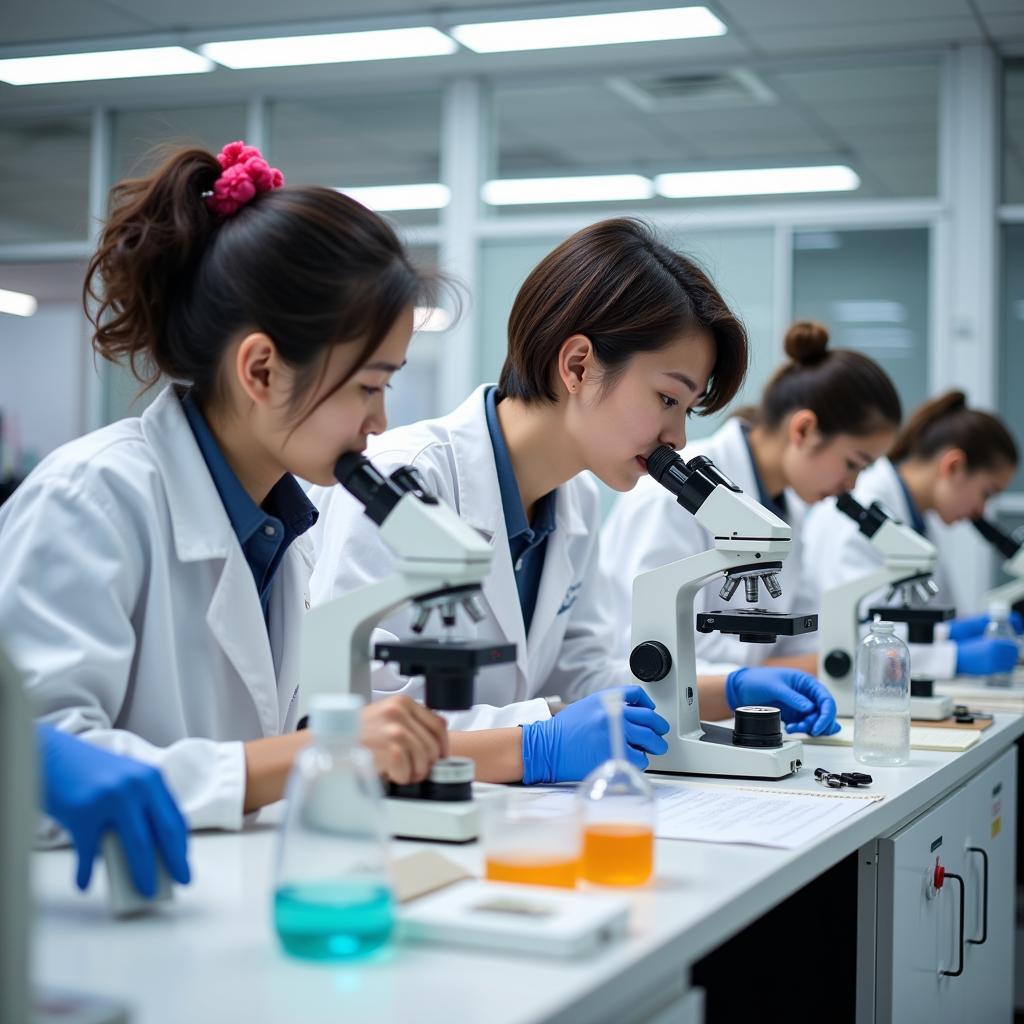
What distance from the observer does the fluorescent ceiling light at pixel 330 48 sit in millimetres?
5375

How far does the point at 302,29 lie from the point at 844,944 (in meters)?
4.65

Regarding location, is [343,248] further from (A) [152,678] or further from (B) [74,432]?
(B) [74,432]

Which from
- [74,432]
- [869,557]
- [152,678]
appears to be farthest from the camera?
[74,432]

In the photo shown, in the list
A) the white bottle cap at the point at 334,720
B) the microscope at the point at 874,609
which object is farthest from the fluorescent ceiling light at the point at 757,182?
the white bottle cap at the point at 334,720

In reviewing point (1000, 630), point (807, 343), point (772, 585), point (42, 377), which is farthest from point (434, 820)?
point (42, 377)

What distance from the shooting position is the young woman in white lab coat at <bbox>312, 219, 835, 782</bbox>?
2023mm

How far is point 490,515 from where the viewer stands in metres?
2.10

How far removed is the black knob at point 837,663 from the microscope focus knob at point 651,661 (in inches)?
32.1

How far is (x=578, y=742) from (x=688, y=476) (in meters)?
0.49

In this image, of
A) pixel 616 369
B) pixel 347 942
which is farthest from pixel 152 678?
pixel 616 369

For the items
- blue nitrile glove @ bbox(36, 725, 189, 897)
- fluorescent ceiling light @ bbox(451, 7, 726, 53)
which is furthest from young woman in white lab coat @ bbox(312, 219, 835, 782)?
fluorescent ceiling light @ bbox(451, 7, 726, 53)

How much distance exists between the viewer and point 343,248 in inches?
60.6

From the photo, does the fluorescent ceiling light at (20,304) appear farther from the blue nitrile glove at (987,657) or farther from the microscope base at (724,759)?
the microscope base at (724,759)

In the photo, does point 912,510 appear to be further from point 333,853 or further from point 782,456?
point 333,853
